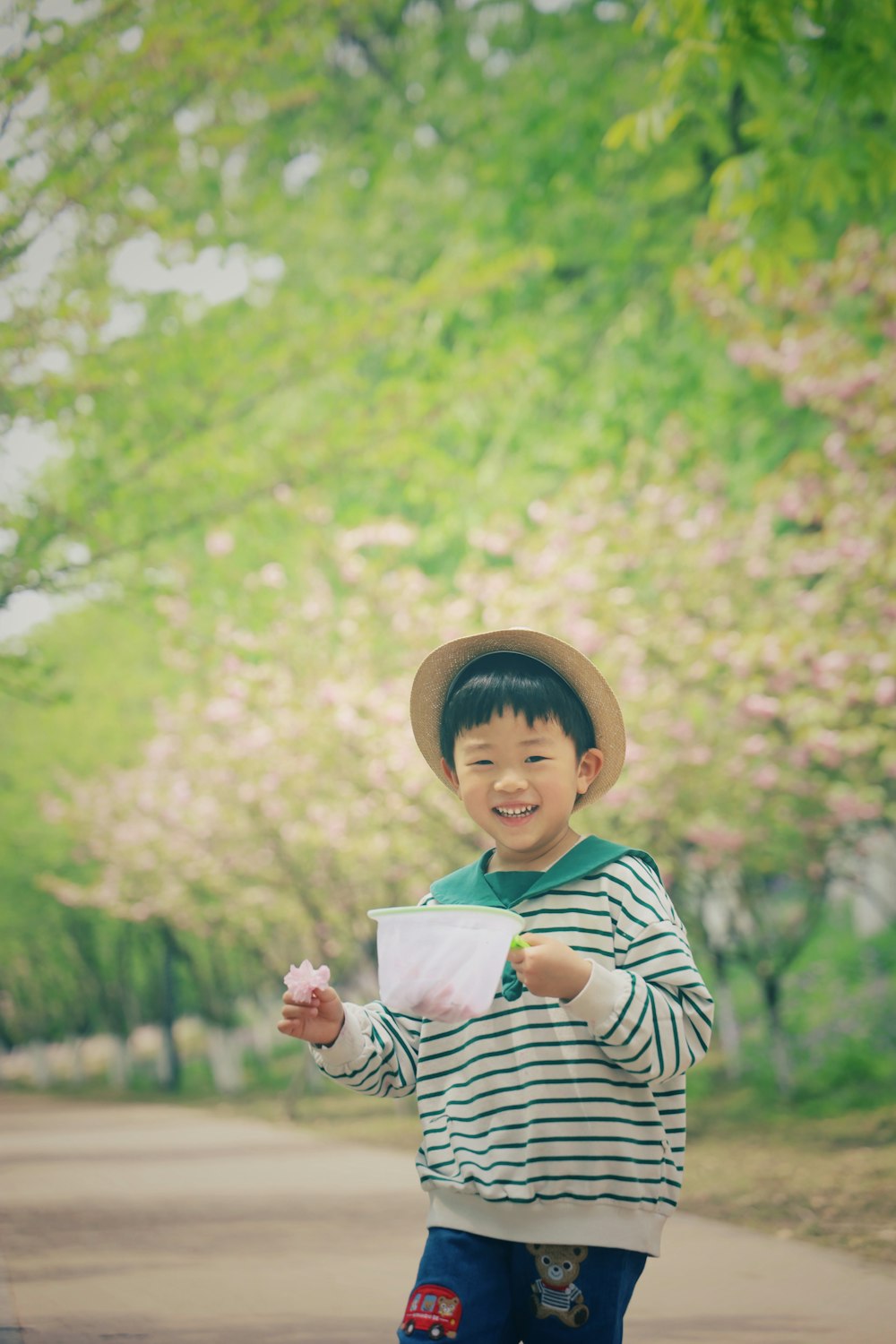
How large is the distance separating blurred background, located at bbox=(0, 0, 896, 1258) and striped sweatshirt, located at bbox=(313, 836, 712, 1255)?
3.76m

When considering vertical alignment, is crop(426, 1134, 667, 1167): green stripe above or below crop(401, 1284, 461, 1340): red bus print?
above

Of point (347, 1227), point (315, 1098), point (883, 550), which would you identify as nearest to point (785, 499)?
point (883, 550)

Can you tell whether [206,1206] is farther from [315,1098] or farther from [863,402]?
[315,1098]

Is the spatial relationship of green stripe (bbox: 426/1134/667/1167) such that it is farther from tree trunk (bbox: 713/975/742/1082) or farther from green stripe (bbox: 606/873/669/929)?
tree trunk (bbox: 713/975/742/1082)

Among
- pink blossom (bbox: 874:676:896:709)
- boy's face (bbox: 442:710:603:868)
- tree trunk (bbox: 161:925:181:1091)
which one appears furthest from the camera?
tree trunk (bbox: 161:925:181:1091)

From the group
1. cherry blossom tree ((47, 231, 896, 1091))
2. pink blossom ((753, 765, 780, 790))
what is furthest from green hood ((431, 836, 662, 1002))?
pink blossom ((753, 765, 780, 790))

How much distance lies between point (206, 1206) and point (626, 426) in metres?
8.60

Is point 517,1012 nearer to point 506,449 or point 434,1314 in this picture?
point 434,1314

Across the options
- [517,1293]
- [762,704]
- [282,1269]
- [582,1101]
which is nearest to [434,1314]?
[517,1293]

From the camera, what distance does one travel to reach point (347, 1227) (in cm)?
706

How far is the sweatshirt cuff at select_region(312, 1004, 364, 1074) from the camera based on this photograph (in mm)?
2756

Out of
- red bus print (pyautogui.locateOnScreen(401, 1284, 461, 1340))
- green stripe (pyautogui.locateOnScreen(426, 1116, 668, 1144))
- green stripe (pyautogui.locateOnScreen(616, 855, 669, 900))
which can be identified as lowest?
red bus print (pyautogui.locateOnScreen(401, 1284, 461, 1340))

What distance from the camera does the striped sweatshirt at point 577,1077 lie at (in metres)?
2.55

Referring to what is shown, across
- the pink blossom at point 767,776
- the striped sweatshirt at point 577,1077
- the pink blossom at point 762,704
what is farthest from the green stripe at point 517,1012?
the pink blossom at point 767,776
